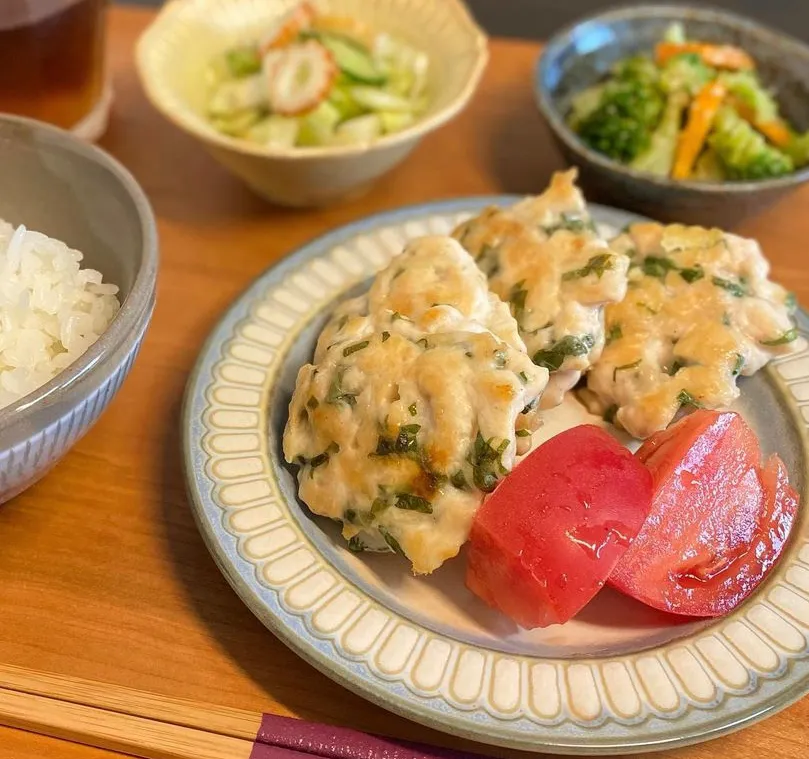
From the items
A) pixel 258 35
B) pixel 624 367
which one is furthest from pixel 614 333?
pixel 258 35

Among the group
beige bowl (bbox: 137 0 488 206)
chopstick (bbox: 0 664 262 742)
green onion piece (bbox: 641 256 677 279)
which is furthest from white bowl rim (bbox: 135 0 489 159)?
chopstick (bbox: 0 664 262 742)

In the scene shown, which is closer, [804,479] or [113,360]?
[113,360]

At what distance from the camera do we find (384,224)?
164 centimetres

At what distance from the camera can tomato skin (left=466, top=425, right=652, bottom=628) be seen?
104 centimetres

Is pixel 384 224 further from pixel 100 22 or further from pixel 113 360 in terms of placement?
pixel 100 22

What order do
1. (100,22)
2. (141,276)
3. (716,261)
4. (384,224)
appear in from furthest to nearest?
(100,22), (384,224), (716,261), (141,276)

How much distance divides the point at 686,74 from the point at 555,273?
95 cm

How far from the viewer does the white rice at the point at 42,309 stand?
1.15 meters

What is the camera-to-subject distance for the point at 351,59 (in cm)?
192

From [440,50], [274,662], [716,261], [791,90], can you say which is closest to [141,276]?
[274,662]

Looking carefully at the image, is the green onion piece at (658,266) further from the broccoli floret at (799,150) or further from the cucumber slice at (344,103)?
the cucumber slice at (344,103)

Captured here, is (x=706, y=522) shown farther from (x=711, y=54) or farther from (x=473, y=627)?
(x=711, y=54)

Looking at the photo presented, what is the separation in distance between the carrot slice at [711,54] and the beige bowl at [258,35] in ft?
1.59

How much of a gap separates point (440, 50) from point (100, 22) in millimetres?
797
